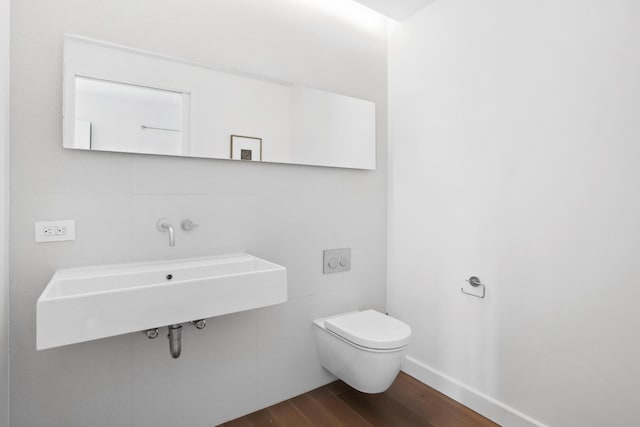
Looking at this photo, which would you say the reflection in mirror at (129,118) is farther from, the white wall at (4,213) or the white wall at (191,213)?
the white wall at (4,213)

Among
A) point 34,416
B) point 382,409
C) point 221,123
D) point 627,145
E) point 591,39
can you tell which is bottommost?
point 382,409

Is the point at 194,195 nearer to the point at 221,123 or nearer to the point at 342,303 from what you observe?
the point at 221,123

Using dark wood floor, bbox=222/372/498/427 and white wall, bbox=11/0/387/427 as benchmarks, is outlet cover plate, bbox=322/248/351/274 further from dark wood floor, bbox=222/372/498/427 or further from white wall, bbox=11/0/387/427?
dark wood floor, bbox=222/372/498/427

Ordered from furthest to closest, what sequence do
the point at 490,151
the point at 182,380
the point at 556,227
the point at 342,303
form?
the point at 342,303, the point at 490,151, the point at 182,380, the point at 556,227

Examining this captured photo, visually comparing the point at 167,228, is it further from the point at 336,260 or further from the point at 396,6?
the point at 396,6

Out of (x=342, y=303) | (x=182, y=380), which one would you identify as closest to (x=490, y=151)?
(x=342, y=303)

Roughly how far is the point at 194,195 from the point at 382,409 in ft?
5.09

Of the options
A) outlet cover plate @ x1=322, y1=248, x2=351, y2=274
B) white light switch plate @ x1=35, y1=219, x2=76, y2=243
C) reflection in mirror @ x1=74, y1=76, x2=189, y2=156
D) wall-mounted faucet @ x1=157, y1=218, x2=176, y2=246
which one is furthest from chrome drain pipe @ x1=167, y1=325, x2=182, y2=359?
outlet cover plate @ x1=322, y1=248, x2=351, y2=274

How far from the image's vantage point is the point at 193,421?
167 cm

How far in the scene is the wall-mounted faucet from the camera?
4.98ft

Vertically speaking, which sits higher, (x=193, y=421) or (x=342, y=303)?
(x=342, y=303)

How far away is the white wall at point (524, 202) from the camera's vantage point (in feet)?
4.46

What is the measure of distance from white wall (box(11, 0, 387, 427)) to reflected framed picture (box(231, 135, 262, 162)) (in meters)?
0.07

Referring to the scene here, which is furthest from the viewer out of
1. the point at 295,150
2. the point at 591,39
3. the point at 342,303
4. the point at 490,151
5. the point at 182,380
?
the point at 342,303
